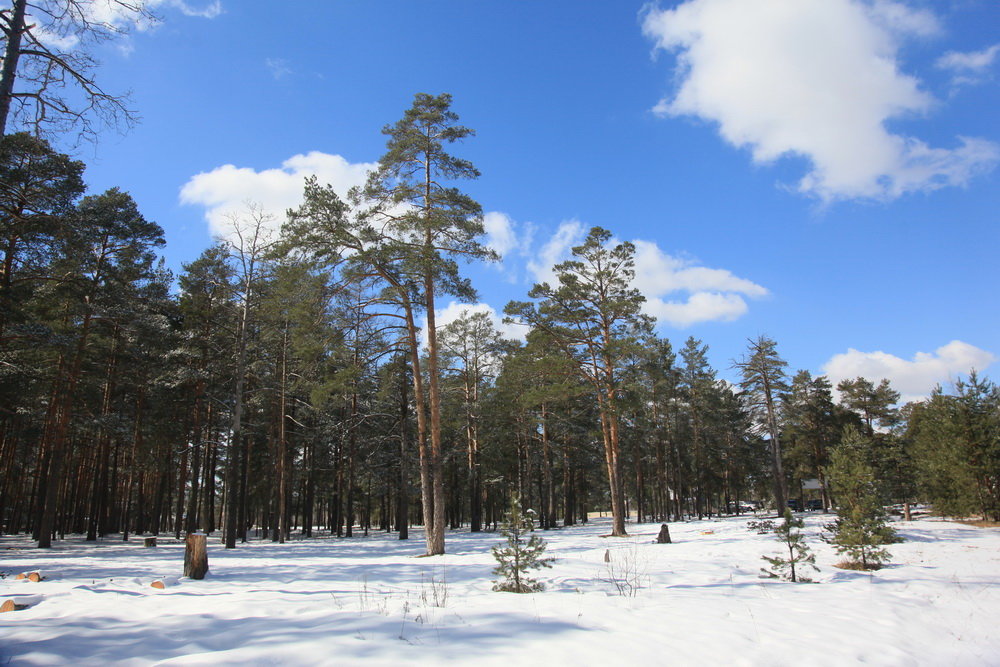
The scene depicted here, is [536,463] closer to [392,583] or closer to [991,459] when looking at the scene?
[991,459]

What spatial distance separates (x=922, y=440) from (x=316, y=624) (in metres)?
33.2

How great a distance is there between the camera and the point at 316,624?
560 cm

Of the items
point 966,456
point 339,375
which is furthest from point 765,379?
point 339,375

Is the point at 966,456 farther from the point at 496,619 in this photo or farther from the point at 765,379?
the point at 496,619

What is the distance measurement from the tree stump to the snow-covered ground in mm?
307

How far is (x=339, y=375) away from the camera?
50.6 feet

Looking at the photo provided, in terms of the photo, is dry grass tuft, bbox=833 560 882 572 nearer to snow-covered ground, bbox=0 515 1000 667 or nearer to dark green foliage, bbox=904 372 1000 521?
snow-covered ground, bbox=0 515 1000 667

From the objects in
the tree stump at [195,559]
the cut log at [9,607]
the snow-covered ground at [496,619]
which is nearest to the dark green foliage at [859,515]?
the snow-covered ground at [496,619]

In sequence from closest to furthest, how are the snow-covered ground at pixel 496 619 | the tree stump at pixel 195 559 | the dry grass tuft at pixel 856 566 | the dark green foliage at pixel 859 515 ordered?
the snow-covered ground at pixel 496 619 → the tree stump at pixel 195 559 → the dark green foliage at pixel 859 515 → the dry grass tuft at pixel 856 566

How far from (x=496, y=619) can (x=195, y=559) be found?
737 centimetres

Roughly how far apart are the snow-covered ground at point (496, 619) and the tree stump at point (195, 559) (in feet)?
1.01

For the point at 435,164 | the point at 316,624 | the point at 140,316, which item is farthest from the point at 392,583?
the point at 140,316

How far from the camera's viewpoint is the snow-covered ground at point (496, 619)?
470 cm

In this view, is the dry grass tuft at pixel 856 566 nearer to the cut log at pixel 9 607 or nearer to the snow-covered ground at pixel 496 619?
the snow-covered ground at pixel 496 619
